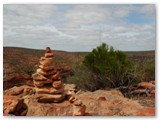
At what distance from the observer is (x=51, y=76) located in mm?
5766

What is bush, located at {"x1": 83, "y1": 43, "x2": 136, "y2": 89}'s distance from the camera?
19.2 feet

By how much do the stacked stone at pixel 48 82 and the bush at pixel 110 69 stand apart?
44 cm

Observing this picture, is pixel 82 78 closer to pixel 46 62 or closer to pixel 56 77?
pixel 56 77

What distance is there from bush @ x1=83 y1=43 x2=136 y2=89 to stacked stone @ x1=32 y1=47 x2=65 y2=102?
1.43 feet

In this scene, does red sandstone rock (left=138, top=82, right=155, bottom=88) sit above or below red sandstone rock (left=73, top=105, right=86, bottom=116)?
above

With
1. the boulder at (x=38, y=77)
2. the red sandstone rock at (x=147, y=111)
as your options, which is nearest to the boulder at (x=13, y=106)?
the boulder at (x=38, y=77)

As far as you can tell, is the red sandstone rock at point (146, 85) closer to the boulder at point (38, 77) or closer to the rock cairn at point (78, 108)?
the rock cairn at point (78, 108)

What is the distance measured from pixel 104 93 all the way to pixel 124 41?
75 centimetres

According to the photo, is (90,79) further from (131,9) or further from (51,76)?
(131,9)

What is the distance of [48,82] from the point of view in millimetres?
5758

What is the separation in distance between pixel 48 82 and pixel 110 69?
2.74 feet

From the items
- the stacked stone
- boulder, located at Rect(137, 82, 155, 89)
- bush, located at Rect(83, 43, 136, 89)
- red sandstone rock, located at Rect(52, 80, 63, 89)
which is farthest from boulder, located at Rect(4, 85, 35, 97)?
boulder, located at Rect(137, 82, 155, 89)

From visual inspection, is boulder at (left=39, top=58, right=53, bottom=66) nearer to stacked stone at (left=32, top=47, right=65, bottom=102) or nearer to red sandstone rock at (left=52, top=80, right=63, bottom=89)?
stacked stone at (left=32, top=47, right=65, bottom=102)

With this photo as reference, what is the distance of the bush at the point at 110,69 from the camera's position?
5.85 m
